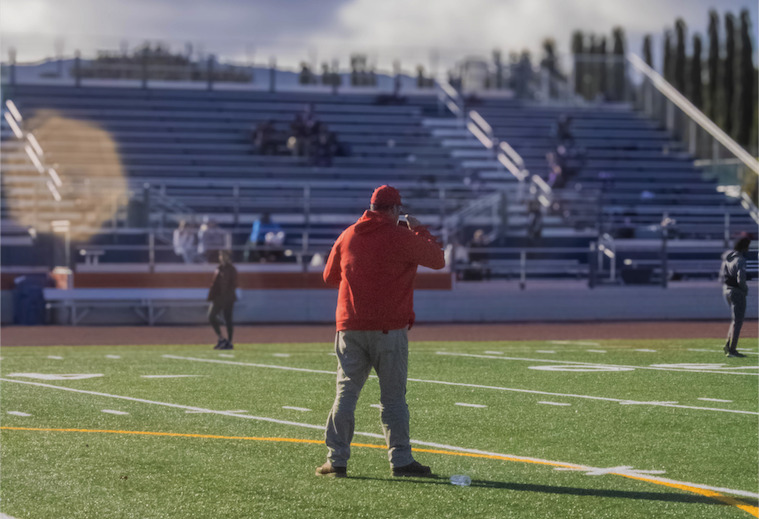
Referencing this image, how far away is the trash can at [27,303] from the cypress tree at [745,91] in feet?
138

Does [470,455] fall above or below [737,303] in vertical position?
below

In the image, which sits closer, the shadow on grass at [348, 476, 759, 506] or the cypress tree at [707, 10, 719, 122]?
the shadow on grass at [348, 476, 759, 506]

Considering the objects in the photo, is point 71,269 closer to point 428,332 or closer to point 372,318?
point 428,332

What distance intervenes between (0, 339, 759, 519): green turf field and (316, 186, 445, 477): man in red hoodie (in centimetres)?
23

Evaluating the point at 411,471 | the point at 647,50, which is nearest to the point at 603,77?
the point at 647,50

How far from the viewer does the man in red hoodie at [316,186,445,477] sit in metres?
7.81

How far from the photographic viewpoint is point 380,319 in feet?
25.5

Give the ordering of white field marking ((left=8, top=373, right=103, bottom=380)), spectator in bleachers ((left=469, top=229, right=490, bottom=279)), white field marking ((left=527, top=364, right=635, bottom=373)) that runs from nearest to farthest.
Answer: white field marking ((left=8, top=373, right=103, bottom=380))
white field marking ((left=527, top=364, right=635, bottom=373))
spectator in bleachers ((left=469, top=229, right=490, bottom=279))

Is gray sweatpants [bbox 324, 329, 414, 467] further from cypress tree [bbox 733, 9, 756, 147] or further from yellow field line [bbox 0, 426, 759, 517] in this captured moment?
cypress tree [bbox 733, 9, 756, 147]

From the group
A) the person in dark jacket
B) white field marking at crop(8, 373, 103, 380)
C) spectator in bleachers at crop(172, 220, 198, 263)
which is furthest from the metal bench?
white field marking at crop(8, 373, 103, 380)

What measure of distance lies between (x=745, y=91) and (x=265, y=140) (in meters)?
33.4

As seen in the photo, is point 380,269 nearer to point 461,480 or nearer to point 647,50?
point 461,480

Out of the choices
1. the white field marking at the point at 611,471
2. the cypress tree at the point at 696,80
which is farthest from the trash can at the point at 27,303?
the cypress tree at the point at 696,80

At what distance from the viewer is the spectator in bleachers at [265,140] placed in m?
35.3
